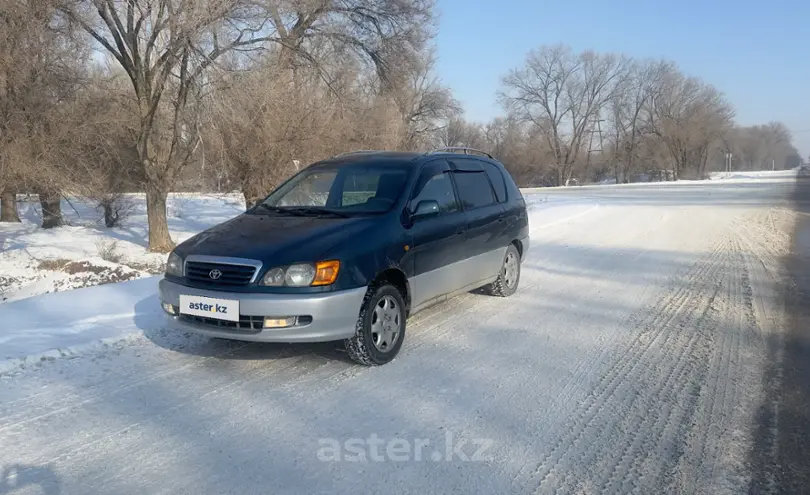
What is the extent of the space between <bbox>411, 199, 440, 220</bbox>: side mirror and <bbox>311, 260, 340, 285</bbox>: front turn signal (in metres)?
1.15

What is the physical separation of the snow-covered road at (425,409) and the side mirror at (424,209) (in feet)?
3.85

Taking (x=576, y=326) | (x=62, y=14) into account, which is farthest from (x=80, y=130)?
(x=576, y=326)

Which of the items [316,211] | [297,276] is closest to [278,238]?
[297,276]

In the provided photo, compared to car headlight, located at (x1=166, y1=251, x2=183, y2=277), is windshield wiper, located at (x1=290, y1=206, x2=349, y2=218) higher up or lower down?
higher up

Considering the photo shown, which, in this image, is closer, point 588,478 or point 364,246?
point 588,478

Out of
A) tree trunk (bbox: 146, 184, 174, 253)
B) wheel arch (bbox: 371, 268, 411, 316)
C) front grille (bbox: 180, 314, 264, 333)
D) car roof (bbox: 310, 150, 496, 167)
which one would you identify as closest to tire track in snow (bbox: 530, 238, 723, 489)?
wheel arch (bbox: 371, 268, 411, 316)

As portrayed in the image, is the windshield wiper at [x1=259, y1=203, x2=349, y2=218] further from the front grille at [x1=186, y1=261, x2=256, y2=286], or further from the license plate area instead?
the license plate area

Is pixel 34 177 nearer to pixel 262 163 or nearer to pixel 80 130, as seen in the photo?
pixel 80 130

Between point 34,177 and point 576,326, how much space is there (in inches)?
356

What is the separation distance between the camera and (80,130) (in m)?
10.8

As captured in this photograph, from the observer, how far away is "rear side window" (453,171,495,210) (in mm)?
6487

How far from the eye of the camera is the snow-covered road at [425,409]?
3.23m

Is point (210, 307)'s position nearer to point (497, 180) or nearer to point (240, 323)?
point (240, 323)

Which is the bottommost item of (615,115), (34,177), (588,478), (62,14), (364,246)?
(588,478)
